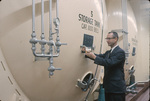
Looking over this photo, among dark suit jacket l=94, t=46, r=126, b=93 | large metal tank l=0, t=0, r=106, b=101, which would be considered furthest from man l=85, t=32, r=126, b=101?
large metal tank l=0, t=0, r=106, b=101

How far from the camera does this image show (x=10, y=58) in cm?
96

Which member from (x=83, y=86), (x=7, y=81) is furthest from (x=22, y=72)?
(x=83, y=86)

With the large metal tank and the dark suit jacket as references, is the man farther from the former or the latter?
the large metal tank

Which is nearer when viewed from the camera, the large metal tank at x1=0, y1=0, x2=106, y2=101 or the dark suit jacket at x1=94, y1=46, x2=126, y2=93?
the large metal tank at x1=0, y1=0, x2=106, y2=101

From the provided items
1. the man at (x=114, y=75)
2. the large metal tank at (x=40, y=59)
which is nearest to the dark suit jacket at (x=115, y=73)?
the man at (x=114, y=75)

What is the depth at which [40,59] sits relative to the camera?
1086mm

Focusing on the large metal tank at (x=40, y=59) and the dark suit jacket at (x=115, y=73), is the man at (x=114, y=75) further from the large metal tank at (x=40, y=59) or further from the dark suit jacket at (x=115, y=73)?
the large metal tank at (x=40, y=59)

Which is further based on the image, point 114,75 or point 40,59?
point 114,75

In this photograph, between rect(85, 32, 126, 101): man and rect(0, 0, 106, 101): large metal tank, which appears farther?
rect(85, 32, 126, 101): man

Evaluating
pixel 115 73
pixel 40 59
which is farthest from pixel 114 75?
pixel 40 59

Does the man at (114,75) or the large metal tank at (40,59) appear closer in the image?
the large metal tank at (40,59)

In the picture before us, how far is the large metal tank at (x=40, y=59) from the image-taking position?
3.09 ft

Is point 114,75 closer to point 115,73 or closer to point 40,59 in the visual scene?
point 115,73

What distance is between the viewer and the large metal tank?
0.94 m
